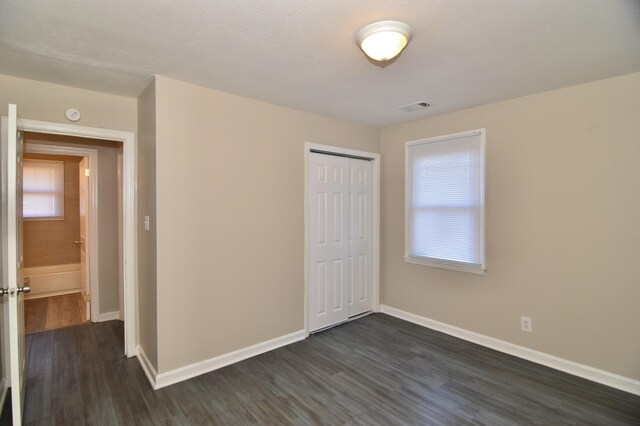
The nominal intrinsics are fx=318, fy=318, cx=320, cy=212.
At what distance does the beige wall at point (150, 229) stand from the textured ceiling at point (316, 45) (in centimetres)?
29

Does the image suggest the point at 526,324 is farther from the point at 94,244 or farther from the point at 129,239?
the point at 94,244

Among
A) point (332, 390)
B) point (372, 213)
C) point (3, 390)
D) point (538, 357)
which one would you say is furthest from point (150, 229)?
point (538, 357)

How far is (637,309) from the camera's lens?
250 centimetres

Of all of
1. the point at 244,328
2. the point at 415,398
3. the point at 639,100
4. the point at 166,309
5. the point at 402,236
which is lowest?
the point at 415,398

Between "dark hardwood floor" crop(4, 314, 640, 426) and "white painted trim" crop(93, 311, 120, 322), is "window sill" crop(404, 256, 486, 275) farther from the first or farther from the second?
"white painted trim" crop(93, 311, 120, 322)

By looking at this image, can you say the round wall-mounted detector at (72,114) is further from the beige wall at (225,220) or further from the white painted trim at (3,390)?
the white painted trim at (3,390)

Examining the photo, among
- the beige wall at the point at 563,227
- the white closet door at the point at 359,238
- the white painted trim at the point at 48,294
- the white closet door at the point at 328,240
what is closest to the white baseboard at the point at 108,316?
the white painted trim at the point at 48,294

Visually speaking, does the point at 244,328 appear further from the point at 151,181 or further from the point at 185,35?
the point at 185,35

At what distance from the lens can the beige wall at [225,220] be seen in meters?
2.66

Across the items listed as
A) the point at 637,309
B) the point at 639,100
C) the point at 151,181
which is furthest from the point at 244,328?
the point at 639,100

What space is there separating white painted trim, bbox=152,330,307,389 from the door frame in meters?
0.27

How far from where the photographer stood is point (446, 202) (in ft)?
11.8

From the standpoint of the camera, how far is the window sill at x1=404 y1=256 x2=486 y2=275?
132 inches

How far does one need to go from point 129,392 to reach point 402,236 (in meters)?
3.26
